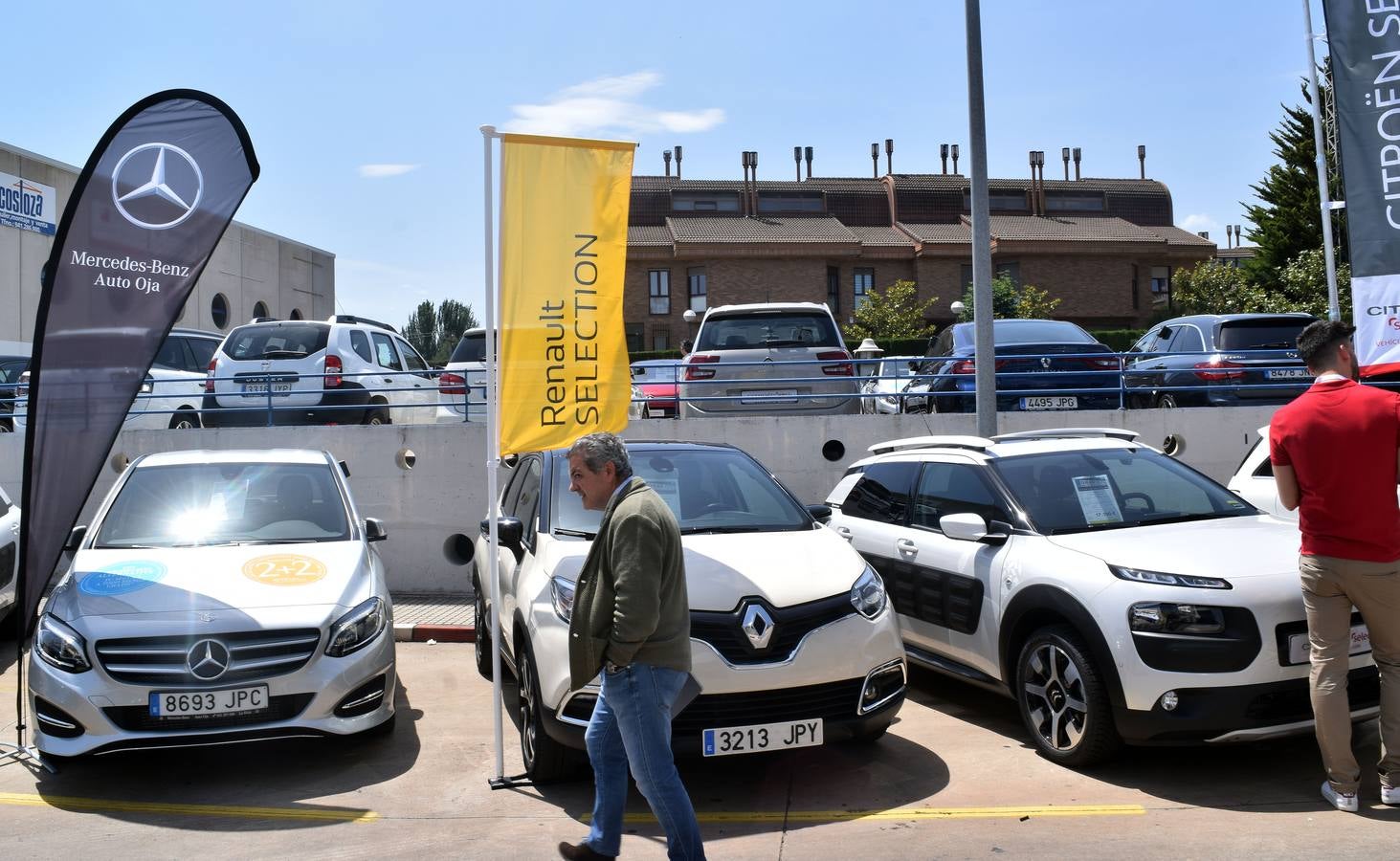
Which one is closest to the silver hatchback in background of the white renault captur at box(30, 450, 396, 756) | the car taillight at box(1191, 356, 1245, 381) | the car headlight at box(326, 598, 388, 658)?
the car taillight at box(1191, 356, 1245, 381)

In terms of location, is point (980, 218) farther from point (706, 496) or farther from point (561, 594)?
point (561, 594)

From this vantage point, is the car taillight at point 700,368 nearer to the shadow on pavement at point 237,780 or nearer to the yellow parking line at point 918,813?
the shadow on pavement at point 237,780

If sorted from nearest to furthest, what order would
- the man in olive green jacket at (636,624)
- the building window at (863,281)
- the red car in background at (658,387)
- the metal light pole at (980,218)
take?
1. the man in olive green jacket at (636,624)
2. the metal light pole at (980,218)
3. the red car in background at (658,387)
4. the building window at (863,281)

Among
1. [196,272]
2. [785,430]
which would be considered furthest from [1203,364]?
[196,272]

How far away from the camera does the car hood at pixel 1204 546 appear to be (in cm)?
525

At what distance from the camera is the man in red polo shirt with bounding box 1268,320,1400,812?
15.7ft

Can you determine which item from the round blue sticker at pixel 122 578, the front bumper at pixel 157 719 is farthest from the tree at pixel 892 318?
the front bumper at pixel 157 719

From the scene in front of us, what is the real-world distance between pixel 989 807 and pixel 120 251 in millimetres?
5729

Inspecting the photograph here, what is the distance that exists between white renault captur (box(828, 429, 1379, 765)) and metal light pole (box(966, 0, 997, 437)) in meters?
2.48

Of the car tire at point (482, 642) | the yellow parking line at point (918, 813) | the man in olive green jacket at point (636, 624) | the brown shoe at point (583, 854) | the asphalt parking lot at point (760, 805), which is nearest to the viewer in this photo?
the man in olive green jacket at point (636, 624)

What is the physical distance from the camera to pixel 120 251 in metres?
6.64

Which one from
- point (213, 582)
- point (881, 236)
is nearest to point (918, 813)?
point (213, 582)

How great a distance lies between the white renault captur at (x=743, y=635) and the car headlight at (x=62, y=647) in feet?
6.79

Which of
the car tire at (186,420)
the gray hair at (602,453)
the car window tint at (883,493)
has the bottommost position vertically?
the car window tint at (883,493)
